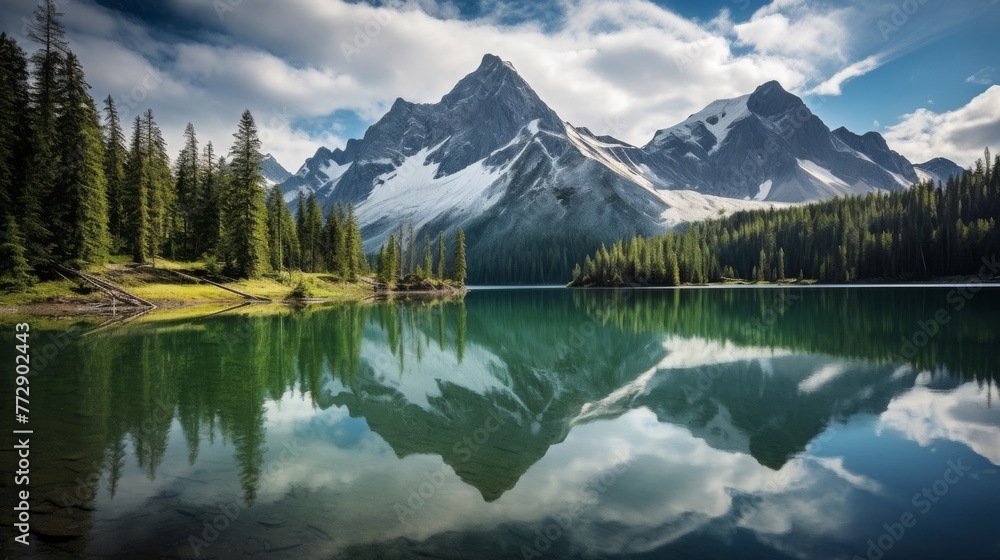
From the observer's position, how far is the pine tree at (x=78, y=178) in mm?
52781

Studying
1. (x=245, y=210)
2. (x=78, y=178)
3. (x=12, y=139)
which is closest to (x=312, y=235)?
(x=245, y=210)

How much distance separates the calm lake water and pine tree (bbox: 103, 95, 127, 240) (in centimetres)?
5004

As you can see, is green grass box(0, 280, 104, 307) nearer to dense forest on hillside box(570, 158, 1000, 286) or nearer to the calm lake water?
the calm lake water

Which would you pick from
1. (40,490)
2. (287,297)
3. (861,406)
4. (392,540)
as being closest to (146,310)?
(287,297)

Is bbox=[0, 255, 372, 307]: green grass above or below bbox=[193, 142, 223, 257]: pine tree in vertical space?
below

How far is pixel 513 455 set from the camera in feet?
43.8

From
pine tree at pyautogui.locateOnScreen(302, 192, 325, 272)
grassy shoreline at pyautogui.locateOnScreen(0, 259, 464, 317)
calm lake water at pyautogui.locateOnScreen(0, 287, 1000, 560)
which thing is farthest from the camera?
pine tree at pyautogui.locateOnScreen(302, 192, 325, 272)

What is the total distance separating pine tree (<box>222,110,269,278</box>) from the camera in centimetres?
7181

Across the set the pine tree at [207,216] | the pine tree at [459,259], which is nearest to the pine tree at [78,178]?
the pine tree at [207,216]

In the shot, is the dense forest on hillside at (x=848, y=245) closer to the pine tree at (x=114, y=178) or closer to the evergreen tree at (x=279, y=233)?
the evergreen tree at (x=279, y=233)

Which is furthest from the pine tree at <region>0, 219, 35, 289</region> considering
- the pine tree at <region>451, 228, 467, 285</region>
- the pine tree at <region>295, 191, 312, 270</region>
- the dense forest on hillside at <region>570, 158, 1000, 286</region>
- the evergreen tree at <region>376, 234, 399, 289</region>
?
the dense forest on hillside at <region>570, 158, 1000, 286</region>

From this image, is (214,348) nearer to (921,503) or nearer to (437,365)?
(437,365)

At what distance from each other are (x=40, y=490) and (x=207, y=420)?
5.50m

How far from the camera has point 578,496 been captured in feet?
35.1
